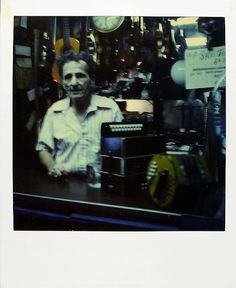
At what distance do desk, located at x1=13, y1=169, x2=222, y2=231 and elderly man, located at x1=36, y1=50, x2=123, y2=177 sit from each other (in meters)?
0.05

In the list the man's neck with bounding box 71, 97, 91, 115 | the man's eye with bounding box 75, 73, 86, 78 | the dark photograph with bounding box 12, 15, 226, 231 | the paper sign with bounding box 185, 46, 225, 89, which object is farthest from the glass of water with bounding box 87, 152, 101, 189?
the paper sign with bounding box 185, 46, 225, 89

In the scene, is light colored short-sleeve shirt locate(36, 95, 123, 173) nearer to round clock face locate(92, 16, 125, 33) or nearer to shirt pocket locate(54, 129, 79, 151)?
shirt pocket locate(54, 129, 79, 151)

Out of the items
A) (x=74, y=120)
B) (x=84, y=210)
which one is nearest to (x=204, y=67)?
(x=74, y=120)

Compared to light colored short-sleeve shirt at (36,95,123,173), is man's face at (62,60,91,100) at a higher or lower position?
higher

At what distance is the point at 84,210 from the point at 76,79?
422mm

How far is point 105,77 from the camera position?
3.68 feet

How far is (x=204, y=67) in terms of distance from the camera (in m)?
1.12

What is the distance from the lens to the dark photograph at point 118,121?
1.12 metres

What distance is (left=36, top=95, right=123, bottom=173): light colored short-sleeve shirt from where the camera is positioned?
1125mm

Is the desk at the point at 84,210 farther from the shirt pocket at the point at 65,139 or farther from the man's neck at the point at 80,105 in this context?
the man's neck at the point at 80,105

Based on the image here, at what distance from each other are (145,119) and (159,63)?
0.19 meters

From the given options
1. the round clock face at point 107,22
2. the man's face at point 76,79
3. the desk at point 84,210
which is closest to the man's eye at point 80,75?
the man's face at point 76,79
